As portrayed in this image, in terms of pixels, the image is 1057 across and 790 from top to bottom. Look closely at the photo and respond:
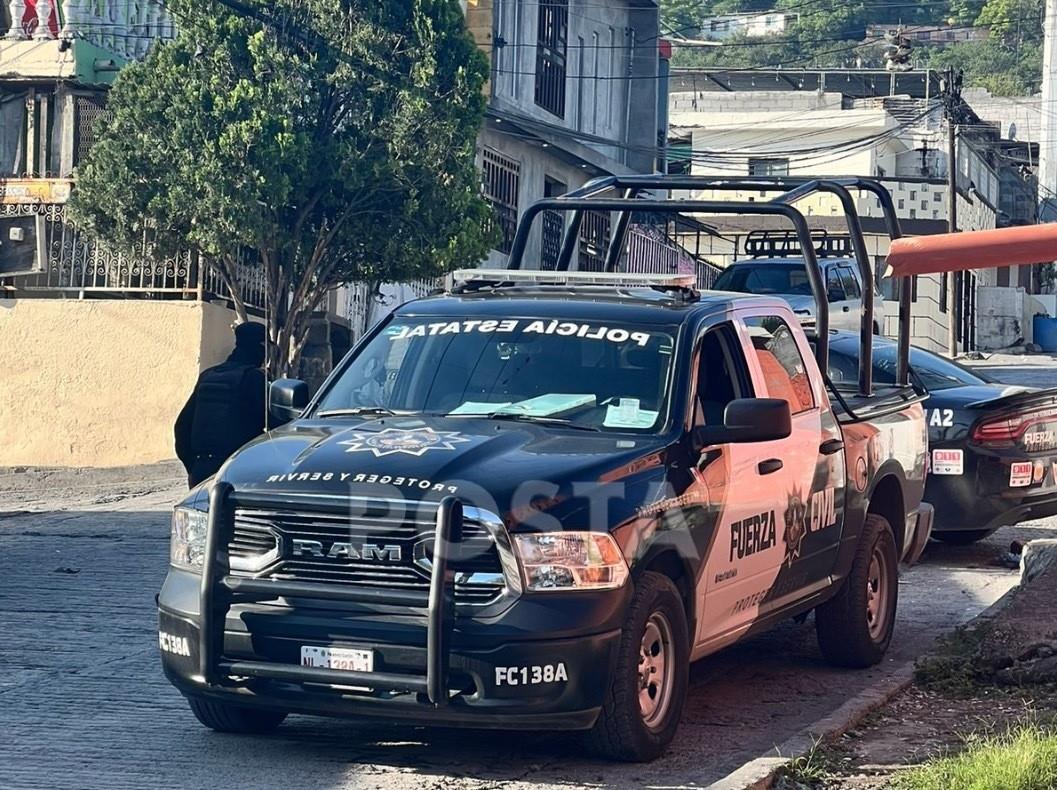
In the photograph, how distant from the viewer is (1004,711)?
26.0ft

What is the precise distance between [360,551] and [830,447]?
3.08 meters

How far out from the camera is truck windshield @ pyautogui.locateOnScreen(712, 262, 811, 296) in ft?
76.9

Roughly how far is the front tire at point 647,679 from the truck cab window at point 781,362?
1653 mm

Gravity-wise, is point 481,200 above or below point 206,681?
above

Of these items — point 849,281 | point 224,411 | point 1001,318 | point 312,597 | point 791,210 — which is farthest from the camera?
point 1001,318

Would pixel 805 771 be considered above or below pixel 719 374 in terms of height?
below

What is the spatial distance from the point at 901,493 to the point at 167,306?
43.9 ft

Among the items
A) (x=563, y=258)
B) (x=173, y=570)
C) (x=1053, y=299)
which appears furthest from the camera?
(x=1053, y=299)

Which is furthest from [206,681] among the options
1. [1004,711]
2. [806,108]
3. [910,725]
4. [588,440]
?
[806,108]

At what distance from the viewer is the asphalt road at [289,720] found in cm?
658

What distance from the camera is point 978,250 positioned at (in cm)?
629

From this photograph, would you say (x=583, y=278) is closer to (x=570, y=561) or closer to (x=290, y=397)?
(x=290, y=397)

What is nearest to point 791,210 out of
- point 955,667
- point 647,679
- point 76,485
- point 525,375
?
point 525,375

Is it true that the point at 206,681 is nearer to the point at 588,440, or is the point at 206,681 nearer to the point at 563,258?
the point at 588,440
